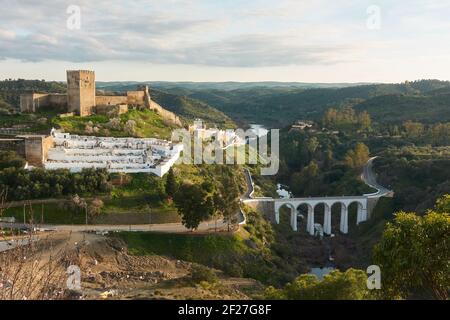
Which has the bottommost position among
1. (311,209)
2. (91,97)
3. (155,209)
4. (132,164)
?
(311,209)

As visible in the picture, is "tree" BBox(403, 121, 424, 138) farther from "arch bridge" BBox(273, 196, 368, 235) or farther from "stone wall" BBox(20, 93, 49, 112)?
"stone wall" BBox(20, 93, 49, 112)

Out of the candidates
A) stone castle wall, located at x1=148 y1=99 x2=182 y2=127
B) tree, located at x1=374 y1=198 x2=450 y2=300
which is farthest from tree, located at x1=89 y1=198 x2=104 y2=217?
stone castle wall, located at x1=148 y1=99 x2=182 y2=127

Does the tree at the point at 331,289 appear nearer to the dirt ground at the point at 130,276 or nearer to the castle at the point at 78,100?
the dirt ground at the point at 130,276

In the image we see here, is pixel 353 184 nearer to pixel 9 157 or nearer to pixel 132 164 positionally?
pixel 132 164

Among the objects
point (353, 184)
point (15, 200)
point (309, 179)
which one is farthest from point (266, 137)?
point (15, 200)

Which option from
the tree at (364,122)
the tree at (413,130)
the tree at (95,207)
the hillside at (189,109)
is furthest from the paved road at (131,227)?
the hillside at (189,109)

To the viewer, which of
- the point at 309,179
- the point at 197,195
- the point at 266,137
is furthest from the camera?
the point at 266,137

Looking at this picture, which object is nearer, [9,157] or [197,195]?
[197,195]
